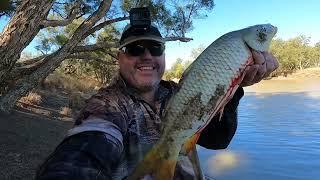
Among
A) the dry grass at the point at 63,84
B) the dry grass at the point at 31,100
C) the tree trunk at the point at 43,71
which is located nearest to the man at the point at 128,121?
the tree trunk at the point at 43,71

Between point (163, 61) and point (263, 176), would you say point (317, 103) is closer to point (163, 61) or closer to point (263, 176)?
point (263, 176)

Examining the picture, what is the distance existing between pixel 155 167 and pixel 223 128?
1161 mm

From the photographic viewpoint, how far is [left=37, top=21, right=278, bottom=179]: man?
83.0 inches

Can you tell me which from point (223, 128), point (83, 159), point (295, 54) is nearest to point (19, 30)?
point (223, 128)

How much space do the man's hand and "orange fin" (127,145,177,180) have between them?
0.58 m

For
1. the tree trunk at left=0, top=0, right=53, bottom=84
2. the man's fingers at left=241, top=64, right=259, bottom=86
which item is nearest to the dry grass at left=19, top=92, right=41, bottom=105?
the tree trunk at left=0, top=0, right=53, bottom=84

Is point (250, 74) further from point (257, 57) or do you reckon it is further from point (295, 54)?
point (295, 54)

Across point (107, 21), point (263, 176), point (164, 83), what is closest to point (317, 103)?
point (107, 21)

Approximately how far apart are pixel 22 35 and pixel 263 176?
5.72 metres

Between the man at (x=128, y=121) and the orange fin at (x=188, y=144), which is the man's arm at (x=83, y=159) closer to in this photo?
the man at (x=128, y=121)

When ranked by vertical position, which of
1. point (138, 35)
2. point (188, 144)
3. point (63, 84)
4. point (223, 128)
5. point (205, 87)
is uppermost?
point (138, 35)

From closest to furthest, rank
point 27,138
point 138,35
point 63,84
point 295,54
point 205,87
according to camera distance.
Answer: point 205,87 < point 138,35 < point 27,138 < point 63,84 < point 295,54

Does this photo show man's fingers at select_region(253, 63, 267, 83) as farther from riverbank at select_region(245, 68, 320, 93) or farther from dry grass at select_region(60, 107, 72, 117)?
riverbank at select_region(245, 68, 320, 93)

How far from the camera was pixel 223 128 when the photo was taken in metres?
3.24
